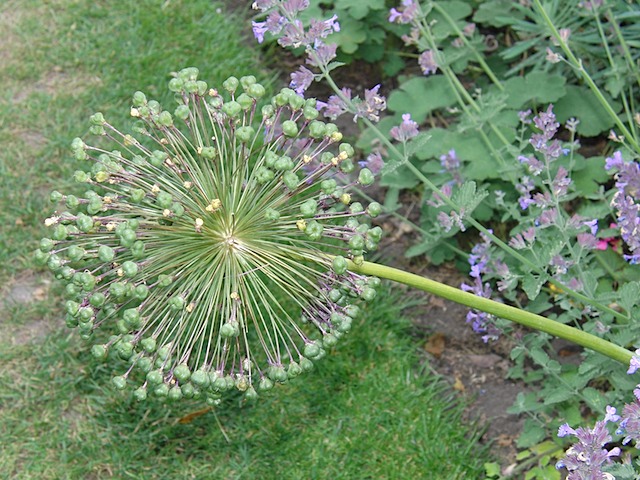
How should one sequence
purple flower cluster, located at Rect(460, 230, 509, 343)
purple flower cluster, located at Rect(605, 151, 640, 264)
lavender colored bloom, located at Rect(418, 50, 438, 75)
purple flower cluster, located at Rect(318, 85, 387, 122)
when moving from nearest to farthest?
purple flower cluster, located at Rect(605, 151, 640, 264)
purple flower cluster, located at Rect(318, 85, 387, 122)
purple flower cluster, located at Rect(460, 230, 509, 343)
lavender colored bloom, located at Rect(418, 50, 438, 75)

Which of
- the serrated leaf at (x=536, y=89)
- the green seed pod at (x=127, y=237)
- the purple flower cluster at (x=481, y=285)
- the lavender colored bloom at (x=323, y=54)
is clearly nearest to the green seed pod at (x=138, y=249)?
the green seed pod at (x=127, y=237)

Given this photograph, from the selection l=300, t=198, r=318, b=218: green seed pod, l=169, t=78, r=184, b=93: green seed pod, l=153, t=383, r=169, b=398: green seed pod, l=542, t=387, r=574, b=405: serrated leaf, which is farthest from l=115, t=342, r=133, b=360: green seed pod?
l=542, t=387, r=574, b=405: serrated leaf

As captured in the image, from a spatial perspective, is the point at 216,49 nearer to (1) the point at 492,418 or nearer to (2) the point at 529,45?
(2) the point at 529,45

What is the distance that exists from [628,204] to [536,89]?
1028 millimetres

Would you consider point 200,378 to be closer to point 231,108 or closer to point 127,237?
point 127,237

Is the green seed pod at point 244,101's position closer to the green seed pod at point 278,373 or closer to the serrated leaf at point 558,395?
the green seed pod at point 278,373

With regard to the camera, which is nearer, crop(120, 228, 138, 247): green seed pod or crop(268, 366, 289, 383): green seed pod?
crop(120, 228, 138, 247): green seed pod

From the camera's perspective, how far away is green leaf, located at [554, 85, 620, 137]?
12.5 feet

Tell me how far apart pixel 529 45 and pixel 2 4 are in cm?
262

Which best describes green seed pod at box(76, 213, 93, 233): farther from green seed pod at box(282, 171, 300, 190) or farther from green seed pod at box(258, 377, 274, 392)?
green seed pod at box(258, 377, 274, 392)

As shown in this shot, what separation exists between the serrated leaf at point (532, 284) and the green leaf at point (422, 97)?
111 centimetres

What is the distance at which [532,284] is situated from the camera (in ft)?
9.75

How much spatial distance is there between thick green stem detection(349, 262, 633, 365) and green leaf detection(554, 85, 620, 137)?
1.35m

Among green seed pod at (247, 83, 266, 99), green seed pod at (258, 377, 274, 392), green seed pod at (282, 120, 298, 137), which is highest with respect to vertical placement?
green seed pod at (247, 83, 266, 99)
